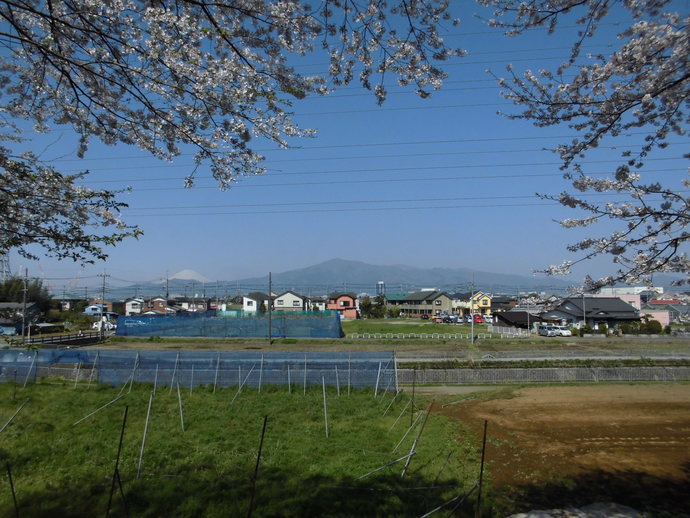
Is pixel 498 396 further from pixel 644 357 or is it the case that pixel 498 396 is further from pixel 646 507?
pixel 644 357

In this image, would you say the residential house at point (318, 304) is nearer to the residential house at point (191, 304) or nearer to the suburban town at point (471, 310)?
the suburban town at point (471, 310)

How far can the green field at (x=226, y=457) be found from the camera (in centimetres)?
640

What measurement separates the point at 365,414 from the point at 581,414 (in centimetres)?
620

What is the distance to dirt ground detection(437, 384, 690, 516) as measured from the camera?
7.19m

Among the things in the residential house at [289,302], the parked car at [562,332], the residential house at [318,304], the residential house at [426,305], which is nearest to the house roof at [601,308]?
the parked car at [562,332]

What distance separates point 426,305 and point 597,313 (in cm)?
3474

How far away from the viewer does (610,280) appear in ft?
15.3

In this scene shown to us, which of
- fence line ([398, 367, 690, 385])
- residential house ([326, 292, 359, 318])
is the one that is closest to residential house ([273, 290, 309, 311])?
residential house ([326, 292, 359, 318])

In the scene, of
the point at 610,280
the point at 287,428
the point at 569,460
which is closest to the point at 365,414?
the point at 287,428

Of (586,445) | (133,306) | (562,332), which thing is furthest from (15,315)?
(133,306)

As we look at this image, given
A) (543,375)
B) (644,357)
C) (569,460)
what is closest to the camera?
(569,460)

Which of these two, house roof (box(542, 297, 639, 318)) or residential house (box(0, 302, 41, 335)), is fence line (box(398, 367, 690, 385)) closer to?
residential house (box(0, 302, 41, 335))

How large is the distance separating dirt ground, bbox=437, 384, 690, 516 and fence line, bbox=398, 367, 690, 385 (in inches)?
79.4

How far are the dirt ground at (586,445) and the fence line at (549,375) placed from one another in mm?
2016
